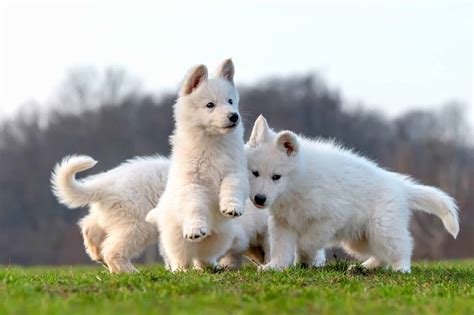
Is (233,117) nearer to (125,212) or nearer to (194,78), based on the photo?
(194,78)

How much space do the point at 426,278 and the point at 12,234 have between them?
44.0 meters

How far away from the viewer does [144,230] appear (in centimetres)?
1085

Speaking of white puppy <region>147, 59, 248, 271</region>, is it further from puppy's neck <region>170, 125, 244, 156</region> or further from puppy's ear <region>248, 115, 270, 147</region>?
puppy's ear <region>248, 115, 270, 147</region>

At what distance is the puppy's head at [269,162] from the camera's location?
956cm

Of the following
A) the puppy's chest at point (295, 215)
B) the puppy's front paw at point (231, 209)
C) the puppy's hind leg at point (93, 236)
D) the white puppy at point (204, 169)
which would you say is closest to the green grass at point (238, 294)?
the puppy's front paw at point (231, 209)

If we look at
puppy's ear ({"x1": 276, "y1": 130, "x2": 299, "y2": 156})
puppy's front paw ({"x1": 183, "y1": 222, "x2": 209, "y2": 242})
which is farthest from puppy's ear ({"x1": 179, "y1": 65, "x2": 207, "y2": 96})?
puppy's front paw ({"x1": 183, "y1": 222, "x2": 209, "y2": 242})

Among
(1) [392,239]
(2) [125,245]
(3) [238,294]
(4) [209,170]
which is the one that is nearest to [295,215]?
(1) [392,239]

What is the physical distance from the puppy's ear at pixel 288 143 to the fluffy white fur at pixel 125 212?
1.07 metres

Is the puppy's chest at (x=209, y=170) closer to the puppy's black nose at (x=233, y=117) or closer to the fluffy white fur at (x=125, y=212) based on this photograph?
the puppy's black nose at (x=233, y=117)

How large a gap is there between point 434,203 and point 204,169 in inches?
117

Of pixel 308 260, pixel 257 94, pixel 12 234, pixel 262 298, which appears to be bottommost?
pixel 12 234

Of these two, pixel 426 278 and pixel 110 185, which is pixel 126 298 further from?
pixel 110 185

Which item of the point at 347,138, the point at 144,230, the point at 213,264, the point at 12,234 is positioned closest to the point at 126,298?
the point at 213,264

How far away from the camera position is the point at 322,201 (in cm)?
994
